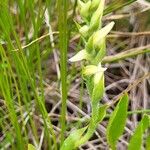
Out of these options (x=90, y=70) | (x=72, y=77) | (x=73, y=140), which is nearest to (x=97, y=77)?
(x=90, y=70)

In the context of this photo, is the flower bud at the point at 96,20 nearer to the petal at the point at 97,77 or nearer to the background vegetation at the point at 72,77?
the petal at the point at 97,77

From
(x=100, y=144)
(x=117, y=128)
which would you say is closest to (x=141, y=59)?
(x=100, y=144)

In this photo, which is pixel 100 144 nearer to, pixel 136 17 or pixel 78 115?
pixel 78 115

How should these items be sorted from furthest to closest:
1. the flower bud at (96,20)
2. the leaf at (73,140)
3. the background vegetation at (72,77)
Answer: the background vegetation at (72,77)
the leaf at (73,140)
the flower bud at (96,20)

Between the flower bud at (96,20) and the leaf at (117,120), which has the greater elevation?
the flower bud at (96,20)

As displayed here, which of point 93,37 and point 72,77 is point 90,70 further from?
point 72,77

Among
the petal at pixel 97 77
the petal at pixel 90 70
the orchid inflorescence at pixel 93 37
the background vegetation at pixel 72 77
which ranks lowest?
the background vegetation at pixel 72 77

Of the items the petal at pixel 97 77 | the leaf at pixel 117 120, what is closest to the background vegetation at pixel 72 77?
the leaf at pixel 117 120

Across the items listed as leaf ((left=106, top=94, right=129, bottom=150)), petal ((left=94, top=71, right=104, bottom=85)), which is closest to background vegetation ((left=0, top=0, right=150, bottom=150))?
leaf ((left=106, top=94, right=129, bottom=150))
